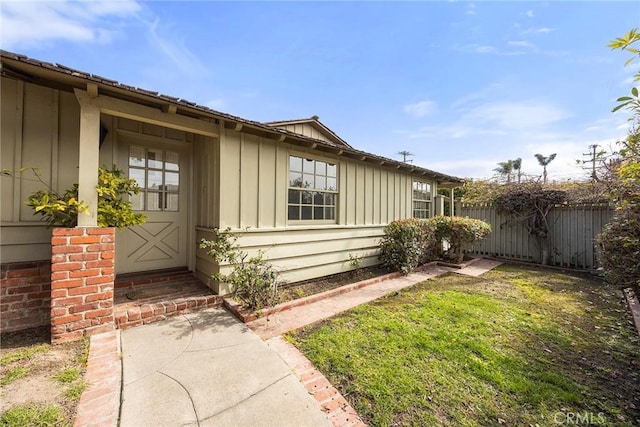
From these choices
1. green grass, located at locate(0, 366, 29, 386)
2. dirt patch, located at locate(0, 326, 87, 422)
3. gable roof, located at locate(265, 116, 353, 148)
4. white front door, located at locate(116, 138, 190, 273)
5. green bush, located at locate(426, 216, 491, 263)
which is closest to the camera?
dirt patch, located at locate(0, 326, 87, 422)

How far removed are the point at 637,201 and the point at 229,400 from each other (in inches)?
188

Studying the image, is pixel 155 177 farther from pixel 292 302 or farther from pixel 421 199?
pixel 421 199

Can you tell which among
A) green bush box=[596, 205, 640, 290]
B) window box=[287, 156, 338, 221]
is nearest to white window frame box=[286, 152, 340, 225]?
window box=[287, 156, 338, 221]

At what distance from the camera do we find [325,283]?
19.1 feet

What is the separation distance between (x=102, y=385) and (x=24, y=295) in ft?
7.72

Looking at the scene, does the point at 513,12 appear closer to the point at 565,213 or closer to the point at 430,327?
the point at 565,213

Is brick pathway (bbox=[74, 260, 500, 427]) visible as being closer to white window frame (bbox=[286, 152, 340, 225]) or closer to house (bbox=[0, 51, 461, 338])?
house (bbox=[0, 51, 461, 338])

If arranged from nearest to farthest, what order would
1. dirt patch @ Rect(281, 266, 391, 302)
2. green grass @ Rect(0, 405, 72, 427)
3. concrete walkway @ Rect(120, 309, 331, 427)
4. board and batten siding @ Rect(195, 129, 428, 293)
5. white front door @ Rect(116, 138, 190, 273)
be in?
green grass @ Rect(0, 405, 72, 427) → concrete walkway @ Rect(120, 309, 331, 427) → board and batten siding @ Rect(195, 129, 428, 293) → white front door @ Rect(116, 138, 190, 273) → dirt patch @ Rect(281, 266, 391, 302)

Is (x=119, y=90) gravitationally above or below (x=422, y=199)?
above

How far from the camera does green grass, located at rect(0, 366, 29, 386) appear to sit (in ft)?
7.65

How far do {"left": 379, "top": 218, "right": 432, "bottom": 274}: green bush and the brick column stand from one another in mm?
6005

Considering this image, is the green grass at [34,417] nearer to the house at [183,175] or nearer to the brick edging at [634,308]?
the house at [183,175]

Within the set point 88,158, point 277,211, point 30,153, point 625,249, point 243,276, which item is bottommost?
point 243,276

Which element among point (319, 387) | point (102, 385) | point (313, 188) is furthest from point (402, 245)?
point (102, 385)
